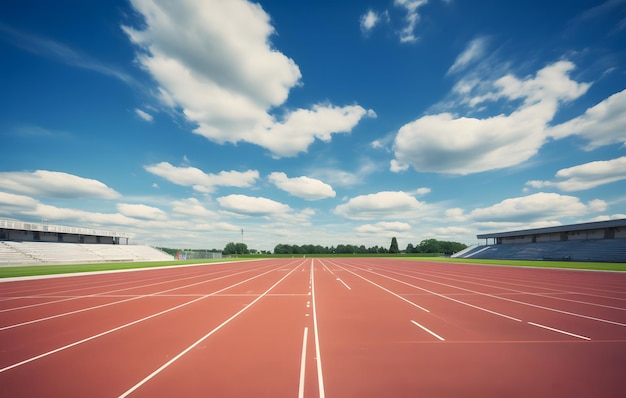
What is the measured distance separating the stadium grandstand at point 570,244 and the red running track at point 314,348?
3972 cm

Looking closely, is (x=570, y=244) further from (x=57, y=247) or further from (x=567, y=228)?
(x=57, y=247)

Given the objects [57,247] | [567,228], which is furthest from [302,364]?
[567,228]

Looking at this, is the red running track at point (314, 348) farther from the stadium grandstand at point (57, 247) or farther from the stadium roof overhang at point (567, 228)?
the stadium roof overhang at point (567, 228)

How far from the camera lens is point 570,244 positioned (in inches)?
1857

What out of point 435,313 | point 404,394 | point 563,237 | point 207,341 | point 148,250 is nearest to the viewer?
point 404,394

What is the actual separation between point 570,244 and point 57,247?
83.4 metres

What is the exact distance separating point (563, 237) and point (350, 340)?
64.5m

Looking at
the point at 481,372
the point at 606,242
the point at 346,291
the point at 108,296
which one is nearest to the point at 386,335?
the point at 481,372

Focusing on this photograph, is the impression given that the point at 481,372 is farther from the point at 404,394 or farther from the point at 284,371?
the point at 284,371

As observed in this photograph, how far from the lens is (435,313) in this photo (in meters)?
9.50

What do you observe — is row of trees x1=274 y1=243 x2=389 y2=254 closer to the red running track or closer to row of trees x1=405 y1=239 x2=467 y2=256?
row of trees x1=405 y1=239 x2=467 y2=256

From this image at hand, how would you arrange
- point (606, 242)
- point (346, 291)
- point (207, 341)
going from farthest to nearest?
point (606, 242) < point (346, 291) < point (207, 341)

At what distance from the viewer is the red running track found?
4.64m

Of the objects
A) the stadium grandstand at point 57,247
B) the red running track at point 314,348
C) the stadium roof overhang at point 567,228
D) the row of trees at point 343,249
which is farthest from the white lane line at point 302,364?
the row of trees at point 343,249
